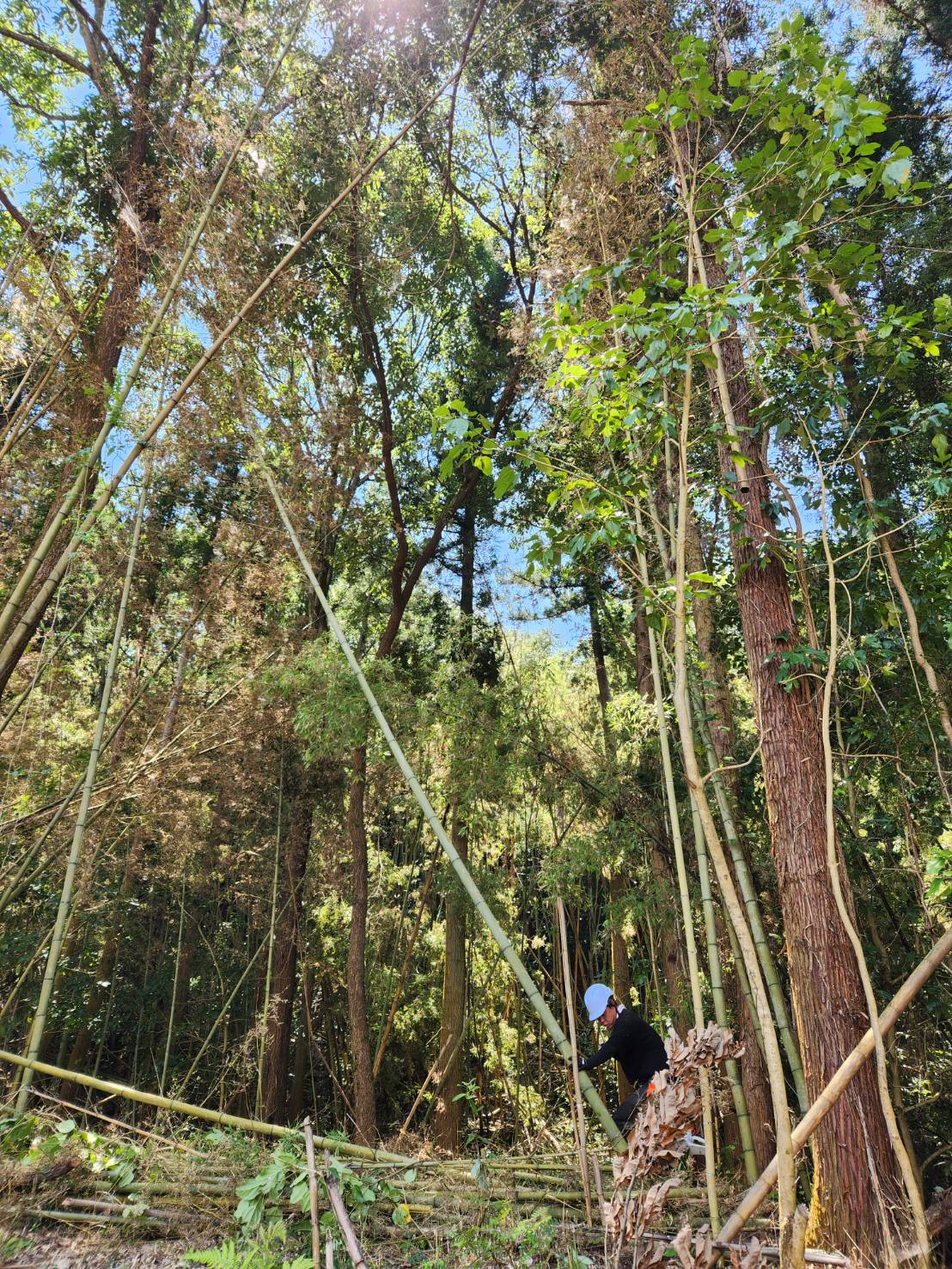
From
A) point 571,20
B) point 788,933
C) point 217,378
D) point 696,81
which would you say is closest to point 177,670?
point 217,378

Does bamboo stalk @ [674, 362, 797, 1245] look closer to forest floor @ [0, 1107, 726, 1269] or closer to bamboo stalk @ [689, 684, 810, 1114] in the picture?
forest floor @ [0, 1107, 726, 1269]

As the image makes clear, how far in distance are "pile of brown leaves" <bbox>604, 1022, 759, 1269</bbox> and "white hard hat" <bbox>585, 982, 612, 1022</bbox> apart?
63.6 inches

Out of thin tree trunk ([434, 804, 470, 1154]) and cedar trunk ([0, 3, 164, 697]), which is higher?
cedar trunk ([0, 3, 164, 697])

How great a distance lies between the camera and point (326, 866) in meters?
6.86

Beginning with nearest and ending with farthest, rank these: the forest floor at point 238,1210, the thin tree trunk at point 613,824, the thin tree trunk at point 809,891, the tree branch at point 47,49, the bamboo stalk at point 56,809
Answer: the forest floor at point 238,1210 → the thin tree trunk at point 809,891 → the bamboo stalk at point 56,809 → the tree branch at point 47,49 → the thin tree trunk at point 613,824

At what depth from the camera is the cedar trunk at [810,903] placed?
2.27 metres

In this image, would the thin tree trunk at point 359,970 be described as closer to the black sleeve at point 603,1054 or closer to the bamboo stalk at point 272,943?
the bamboo stalk at point 272,943

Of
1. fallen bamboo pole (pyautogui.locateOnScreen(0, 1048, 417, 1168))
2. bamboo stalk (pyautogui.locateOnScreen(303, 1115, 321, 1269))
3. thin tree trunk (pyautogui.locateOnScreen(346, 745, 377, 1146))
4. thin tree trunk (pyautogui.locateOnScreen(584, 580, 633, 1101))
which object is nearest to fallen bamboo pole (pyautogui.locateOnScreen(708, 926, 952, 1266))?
bamboo stalk (pyautogui.locateOnScreen(303, 1115, 321, 1269))

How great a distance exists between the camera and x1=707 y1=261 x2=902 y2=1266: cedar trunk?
227 centimetres

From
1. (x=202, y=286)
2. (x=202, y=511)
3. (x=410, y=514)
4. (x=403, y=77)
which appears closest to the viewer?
(x=202, y=286)

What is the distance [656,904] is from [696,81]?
464cm

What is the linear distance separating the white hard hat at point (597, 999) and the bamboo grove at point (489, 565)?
12.9 inches

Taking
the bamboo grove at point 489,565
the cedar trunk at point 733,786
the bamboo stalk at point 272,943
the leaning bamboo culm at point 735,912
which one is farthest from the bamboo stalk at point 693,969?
the bamboo stalk at point 272,943

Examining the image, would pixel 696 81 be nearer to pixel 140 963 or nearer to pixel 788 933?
pixel 788 933
